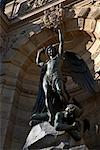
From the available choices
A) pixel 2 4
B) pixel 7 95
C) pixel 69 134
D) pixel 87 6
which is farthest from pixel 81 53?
pixel 69 134

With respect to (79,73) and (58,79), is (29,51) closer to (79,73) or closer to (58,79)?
(79,73)

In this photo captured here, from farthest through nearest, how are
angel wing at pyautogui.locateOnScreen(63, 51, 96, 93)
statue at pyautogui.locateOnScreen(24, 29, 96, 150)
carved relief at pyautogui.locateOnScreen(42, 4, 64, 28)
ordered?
carved relief at pyautogui.locateOnScreen(42, 4, 64, 28) < angel wing at pyautogui.locateOnScreen(63, 51, 96, 93) < statue at pyautogui.locateOnScreen(24, 29, 96, 150)

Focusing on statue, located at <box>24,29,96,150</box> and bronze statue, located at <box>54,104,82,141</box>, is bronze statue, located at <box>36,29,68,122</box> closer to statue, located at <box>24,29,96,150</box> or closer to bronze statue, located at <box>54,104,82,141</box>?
statue, located at <box>24,29,96,150</box>

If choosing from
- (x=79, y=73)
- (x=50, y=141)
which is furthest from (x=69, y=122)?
(x=79, y=73)

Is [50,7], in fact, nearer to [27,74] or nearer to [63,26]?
[63,26]

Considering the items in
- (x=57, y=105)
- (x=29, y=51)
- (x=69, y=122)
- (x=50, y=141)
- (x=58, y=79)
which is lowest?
(x=50, y=141)

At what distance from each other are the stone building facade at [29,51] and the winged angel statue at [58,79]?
0.44m

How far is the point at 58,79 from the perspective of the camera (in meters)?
7.48

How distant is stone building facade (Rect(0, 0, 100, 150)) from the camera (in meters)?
9.25

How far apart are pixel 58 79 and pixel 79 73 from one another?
1140 millimetres

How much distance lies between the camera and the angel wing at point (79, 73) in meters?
8.40

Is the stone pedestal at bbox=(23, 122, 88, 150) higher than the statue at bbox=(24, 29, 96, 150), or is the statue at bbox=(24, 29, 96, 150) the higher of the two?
the statue at bbox=(24, 29, 96, 150)

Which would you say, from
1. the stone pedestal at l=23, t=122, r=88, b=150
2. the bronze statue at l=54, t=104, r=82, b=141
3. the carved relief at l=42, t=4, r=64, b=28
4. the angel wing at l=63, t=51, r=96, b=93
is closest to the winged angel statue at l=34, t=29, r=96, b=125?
the angel wing at l=63, t=51, r=96, b=93

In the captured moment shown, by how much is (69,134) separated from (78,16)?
157 inches
